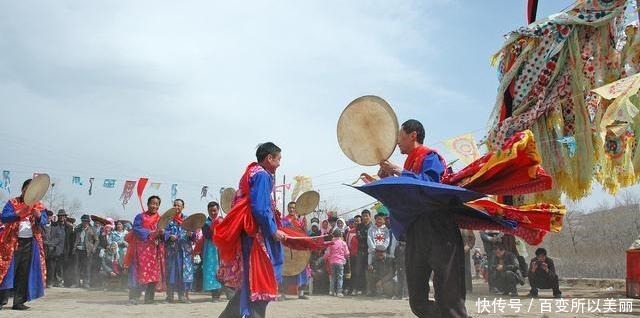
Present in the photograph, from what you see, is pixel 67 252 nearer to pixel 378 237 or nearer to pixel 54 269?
pixel 54 269

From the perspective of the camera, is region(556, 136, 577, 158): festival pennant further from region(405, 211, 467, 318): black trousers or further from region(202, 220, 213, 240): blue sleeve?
region(202, 220, 213, 240): blue sleeve

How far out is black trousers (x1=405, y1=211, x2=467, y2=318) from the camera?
12.1 ft

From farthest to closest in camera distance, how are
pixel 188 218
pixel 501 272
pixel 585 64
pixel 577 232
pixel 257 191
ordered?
pixel 577 232 → pixel 501 272 → pixel 188 218 → pixel 585 64 → pixel 257 191

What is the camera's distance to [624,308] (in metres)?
7.71

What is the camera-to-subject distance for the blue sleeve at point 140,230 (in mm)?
8977

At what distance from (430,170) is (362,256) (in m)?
8.17

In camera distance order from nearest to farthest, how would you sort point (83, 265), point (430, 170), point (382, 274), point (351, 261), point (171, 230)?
point (430, 170)
point (171, 230)
point (382, 274)
point (351, 261)
point (83, 265)

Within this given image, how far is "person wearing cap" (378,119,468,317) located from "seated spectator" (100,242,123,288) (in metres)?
10.8

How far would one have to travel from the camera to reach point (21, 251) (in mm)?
7805

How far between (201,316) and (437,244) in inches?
181

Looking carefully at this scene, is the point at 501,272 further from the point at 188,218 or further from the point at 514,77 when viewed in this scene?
the point at 188,218

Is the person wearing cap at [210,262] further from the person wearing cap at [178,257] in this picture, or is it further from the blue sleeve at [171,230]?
the blue sleeve at [171,230]

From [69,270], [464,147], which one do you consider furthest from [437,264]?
[69,270]

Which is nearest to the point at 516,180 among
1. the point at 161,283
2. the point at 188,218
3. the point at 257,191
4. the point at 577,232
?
the point at 257,191
